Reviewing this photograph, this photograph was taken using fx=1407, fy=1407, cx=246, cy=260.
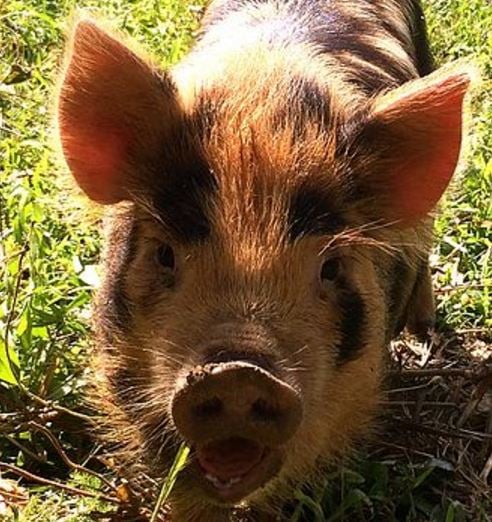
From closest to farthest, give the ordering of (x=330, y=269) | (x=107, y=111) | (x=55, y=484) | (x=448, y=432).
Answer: (x=330, y=269)
(x=107, y=111)
(x=55, y=484)
(x=448, y=432)

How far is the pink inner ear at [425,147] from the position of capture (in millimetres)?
3654

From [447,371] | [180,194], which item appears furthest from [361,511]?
[180,194]

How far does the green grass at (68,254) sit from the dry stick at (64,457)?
49mm

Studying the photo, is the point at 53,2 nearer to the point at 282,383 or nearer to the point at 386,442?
the point at 386,442

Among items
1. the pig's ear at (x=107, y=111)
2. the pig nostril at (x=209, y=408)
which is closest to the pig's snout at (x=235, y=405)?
the pig nostril at (x=209, y=408)

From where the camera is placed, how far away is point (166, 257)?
142 inches

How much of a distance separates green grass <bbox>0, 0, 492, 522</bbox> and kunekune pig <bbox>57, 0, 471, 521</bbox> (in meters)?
0.30

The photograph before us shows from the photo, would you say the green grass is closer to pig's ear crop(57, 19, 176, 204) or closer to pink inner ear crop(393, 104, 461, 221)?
pig's ear crop(57, 19, 176, 204)

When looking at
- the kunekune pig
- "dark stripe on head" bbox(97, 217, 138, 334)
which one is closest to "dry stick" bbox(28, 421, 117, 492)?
the kunekune pig

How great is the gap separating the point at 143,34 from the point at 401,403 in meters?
2.79

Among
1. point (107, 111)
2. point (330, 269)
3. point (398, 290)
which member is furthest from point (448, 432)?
point (107, 111)

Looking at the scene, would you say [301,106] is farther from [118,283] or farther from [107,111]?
[118,283]

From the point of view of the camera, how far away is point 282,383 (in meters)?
3.06

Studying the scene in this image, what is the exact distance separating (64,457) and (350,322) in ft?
3.52
